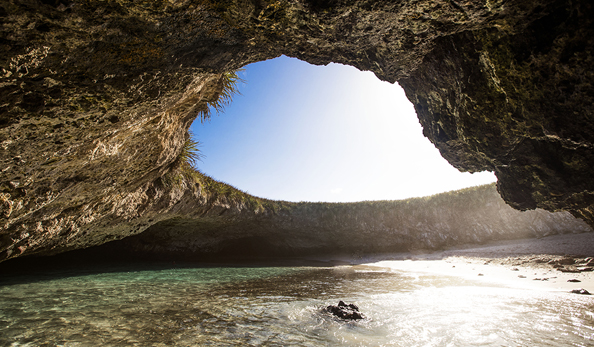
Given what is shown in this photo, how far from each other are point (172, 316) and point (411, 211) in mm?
18896

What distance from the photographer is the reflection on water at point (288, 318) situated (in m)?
3.12

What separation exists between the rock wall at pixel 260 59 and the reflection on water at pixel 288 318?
1875mm

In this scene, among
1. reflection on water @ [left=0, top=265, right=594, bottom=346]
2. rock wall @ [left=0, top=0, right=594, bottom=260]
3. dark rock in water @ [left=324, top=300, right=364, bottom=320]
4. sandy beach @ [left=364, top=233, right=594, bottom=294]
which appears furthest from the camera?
sandy beach @ [left=364, top=233, right=594, bottom=294]

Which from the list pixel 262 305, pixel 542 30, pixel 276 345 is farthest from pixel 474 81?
pixel 262 305

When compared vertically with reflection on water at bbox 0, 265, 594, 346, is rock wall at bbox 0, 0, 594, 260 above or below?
above

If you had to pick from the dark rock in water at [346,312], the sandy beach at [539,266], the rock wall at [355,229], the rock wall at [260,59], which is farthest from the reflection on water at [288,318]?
the rock wall at [355,229]

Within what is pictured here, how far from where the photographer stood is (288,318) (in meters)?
4.11

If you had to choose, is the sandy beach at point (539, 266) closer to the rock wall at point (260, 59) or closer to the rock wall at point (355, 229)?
the rock wall at point (260, 59)

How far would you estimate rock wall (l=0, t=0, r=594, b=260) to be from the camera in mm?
2494

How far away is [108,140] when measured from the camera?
441cm

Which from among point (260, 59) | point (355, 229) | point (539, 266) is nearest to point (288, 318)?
point (260, 59)

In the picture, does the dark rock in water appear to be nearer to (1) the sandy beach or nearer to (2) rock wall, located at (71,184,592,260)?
(1) the sandy beach

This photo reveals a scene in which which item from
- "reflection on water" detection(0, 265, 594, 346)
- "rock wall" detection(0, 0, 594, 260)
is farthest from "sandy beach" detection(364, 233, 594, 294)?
"rock wall" detection(0, 0, 594, 260)

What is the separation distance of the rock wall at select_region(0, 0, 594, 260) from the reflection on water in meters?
1.87
